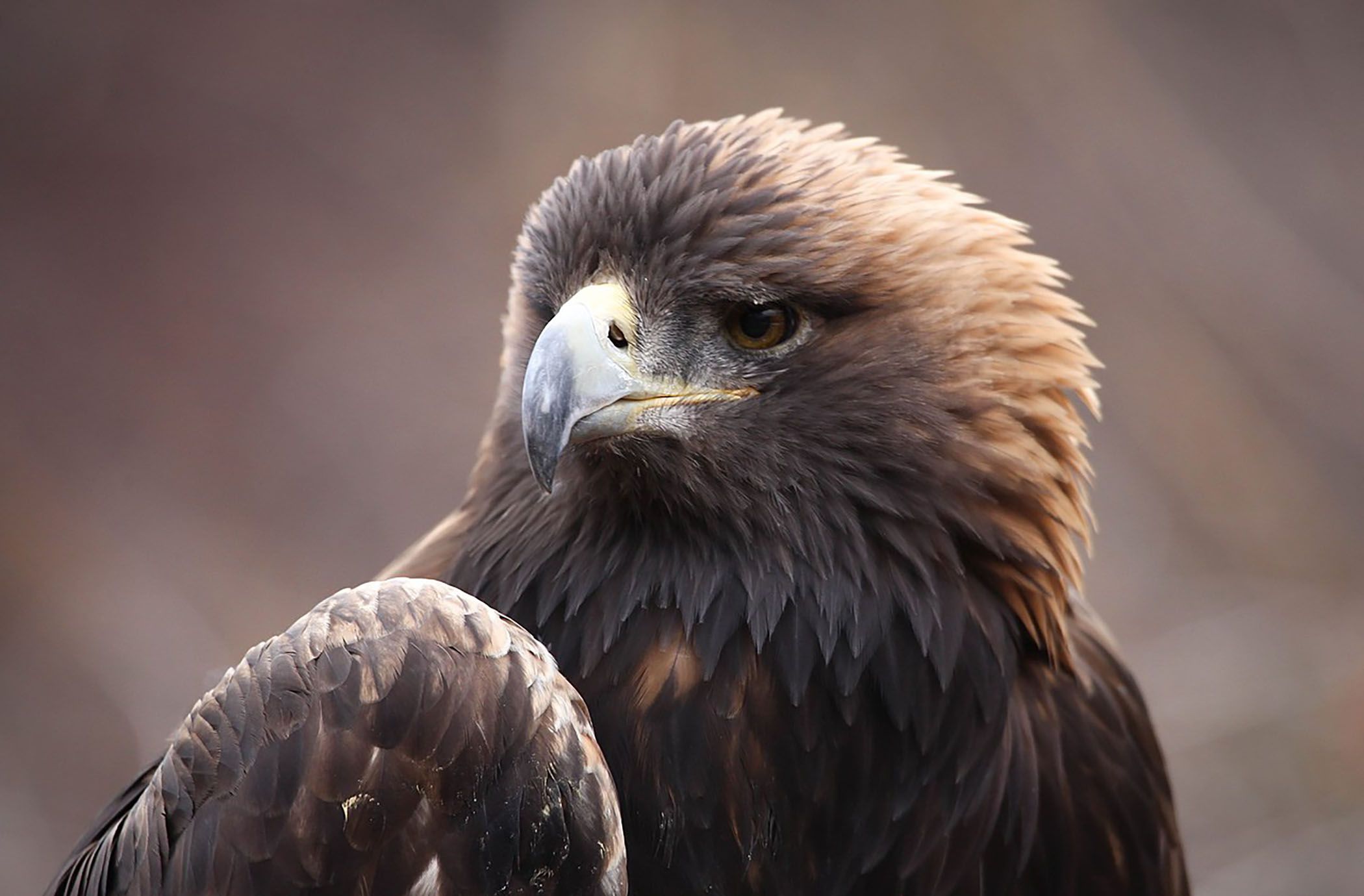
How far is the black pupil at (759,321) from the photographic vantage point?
2590 mm

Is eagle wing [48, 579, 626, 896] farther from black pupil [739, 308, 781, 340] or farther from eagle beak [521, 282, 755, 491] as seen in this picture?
black pupil [739, 308, 781, 340]

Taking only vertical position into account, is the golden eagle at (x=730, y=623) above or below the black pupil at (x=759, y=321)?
below

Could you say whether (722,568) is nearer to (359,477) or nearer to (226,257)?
(359,477)

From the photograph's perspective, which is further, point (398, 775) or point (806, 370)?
point (806, 370)

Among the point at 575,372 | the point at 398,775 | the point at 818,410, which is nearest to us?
the point at 398,775

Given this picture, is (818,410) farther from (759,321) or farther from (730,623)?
(730,623)

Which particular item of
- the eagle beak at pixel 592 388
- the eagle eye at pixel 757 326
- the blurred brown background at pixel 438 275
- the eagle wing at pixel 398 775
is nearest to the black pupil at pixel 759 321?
the eagle eye at pixel 757 326

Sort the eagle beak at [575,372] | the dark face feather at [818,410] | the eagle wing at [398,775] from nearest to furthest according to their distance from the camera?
the eagle wing at [398,775] → the eagle beak at [575,372] → the dark face feather at [818,410]

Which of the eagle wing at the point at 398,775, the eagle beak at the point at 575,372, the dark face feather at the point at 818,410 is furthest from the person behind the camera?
the dark face feather at the point at 818,410

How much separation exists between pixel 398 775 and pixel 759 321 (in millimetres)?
993

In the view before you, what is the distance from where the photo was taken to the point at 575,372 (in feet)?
8.00

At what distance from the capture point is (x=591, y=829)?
223 centimetres

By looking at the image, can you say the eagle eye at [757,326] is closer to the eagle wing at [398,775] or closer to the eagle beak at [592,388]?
the eagle beak at [592,388]

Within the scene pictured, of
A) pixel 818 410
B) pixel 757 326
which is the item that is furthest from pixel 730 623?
pixel 757 326
